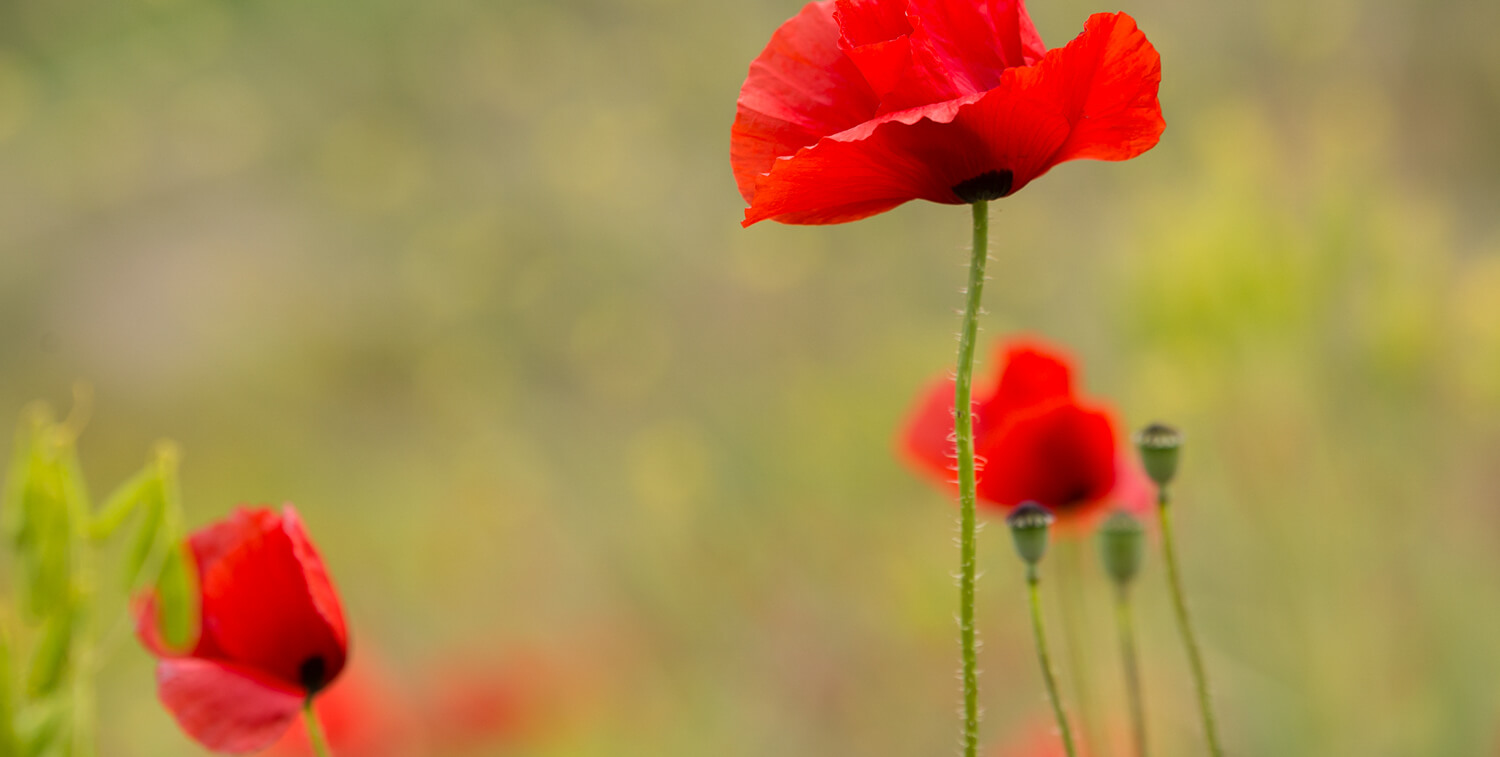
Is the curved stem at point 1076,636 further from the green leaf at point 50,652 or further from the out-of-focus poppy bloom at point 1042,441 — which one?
the green leaf at point 50,652

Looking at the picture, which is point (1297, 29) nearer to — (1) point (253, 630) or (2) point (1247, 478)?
(2) point (1247, 478)

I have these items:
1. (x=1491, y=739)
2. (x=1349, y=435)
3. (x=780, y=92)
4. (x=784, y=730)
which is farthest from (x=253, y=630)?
(x=1349, y=435)

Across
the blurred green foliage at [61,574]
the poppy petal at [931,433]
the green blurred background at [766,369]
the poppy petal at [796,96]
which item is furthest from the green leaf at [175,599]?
the green blurred background at [766,369]

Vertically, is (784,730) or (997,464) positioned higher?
(997,464)

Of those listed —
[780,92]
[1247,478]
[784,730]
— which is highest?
[780,92]

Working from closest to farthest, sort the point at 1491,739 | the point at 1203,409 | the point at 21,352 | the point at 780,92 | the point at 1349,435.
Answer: the point at 780,92 → the point at 1491,739 → the point at 1203,409 → the point at 1349,435 → the point at 21,352

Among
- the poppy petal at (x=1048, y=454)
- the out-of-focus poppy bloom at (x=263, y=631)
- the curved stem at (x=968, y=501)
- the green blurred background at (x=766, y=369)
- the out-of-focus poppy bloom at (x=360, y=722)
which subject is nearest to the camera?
the curved stem at (x=968, y=501)
